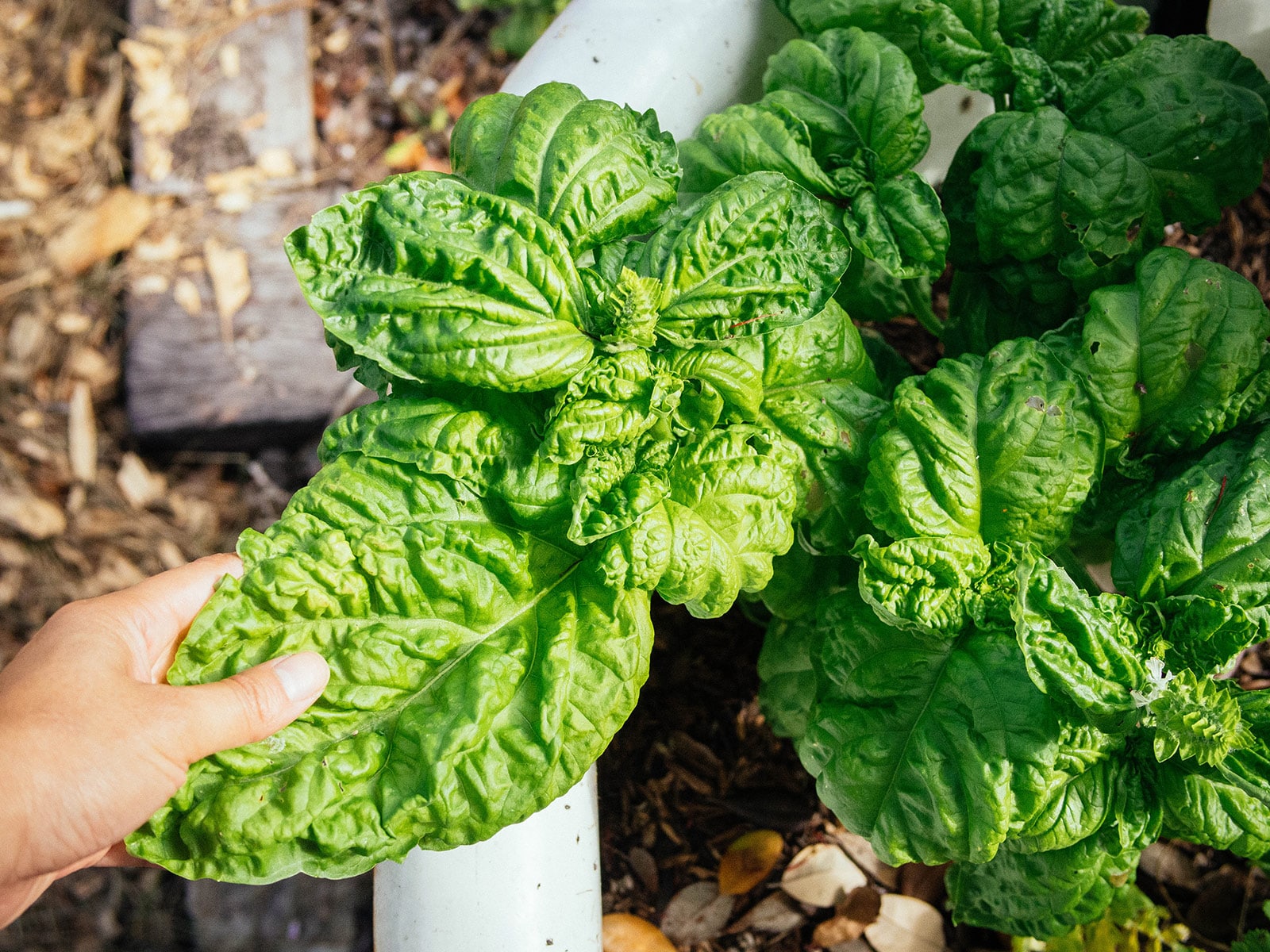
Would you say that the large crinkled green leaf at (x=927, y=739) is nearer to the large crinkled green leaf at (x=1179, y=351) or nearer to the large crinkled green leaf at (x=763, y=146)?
the large crinkled green leaf at (x=1179, y=351)

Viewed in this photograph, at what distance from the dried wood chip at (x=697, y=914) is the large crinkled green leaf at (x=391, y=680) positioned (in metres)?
0.90

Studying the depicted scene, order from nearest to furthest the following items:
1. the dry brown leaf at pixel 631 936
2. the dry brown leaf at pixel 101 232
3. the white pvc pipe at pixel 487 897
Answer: the white pvc pipe at pixel 487 897 < the dry brown leaf at pixel 631 936 < the dry brown leaf at pixel 101 232

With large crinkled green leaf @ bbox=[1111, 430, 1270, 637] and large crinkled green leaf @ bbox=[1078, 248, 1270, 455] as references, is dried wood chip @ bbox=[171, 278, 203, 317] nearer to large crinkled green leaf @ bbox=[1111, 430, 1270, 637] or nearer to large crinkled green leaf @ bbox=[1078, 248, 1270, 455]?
large crinkled green leaf @ bbox=[1078, 248, 1270, 455]

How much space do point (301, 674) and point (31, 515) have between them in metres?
1.81

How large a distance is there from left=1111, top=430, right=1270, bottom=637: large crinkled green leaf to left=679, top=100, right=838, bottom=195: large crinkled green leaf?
612 mm

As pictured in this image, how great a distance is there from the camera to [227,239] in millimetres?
2533

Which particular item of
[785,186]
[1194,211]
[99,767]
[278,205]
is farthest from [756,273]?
[278,205]

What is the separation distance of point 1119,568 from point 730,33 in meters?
1.00

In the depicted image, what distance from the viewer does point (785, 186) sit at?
4.15ft

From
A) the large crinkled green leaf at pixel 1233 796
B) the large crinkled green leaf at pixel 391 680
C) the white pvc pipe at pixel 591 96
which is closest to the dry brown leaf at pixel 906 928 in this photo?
the white pvc pipe at pixel 591 96

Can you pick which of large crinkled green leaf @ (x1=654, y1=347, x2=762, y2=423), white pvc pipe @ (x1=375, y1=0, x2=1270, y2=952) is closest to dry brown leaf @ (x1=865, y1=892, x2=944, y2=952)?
white pvc pipe @ (x1=375, y1=0, x2=1270, y2=952)

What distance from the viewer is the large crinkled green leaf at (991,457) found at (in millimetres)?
1233

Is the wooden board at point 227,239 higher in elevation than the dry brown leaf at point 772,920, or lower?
higher

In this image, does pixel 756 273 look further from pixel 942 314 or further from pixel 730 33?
pixel 942 314
